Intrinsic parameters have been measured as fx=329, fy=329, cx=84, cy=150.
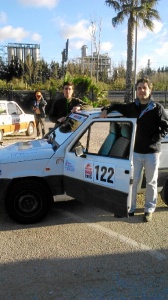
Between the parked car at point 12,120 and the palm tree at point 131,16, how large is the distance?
42.1ft

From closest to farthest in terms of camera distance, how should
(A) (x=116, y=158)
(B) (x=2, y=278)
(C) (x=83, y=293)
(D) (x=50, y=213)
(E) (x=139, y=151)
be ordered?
(C) (x=83, y=293) → (B) (x=2, y=278) → (A) (x=116, y=158) → (E) (x=139, y=151) → (D) (x=50, y=213)

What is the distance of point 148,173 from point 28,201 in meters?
1.71

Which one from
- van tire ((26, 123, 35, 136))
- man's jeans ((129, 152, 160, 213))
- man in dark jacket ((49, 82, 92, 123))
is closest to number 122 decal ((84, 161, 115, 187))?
man's jeans ((129, 152, 160, 213))

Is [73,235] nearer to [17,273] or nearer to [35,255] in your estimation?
[35,255]

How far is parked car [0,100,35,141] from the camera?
39.5ft

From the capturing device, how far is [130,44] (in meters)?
24.2

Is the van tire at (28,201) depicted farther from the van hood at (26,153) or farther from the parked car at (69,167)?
the van hood at (26,153)

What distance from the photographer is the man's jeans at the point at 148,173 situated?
4.50 m

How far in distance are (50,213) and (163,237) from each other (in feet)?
5.67

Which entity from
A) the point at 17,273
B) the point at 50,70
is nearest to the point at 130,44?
the point at 17,273

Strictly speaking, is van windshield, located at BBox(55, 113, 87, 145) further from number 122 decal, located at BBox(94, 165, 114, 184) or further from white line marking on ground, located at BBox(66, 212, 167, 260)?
white line marking on ground, located at BBox(66, 212, 167, 260)

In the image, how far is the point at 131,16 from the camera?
80.3 feet

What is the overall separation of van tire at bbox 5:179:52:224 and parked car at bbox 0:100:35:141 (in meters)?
7.59

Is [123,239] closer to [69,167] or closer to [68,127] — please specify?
[69,167]
